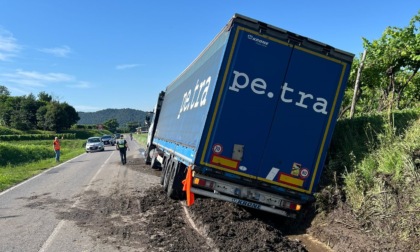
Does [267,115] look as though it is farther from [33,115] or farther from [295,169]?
[33,115]

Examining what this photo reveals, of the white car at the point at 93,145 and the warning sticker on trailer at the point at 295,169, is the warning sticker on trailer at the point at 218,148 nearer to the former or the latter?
the warning sticker on trailer at the point at 295,169

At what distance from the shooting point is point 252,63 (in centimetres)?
705

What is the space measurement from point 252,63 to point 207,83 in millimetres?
1233

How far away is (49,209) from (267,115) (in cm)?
591

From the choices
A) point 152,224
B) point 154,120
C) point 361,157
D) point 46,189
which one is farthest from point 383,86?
point 46,189

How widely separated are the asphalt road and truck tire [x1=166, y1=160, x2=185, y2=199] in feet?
8.16

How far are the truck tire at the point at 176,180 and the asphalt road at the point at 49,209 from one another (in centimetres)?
249

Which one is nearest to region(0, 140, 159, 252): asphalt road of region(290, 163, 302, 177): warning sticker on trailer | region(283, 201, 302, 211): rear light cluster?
region(283, 201, 302, 211): rear light cluster

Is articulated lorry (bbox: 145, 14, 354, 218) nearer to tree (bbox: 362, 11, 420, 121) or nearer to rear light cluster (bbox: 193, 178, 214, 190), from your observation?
rear light cluster (bbox: 193, 178, 214, 190)

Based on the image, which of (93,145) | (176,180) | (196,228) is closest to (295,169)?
Result: (196,228)

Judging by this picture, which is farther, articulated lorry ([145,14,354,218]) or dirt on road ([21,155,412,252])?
articulated lorry ([145,14,354,218])

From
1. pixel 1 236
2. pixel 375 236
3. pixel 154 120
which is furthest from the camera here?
pixel 154 120

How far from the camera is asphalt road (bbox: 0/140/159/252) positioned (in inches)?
254

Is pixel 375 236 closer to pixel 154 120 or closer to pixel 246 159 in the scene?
pixel 246 159
